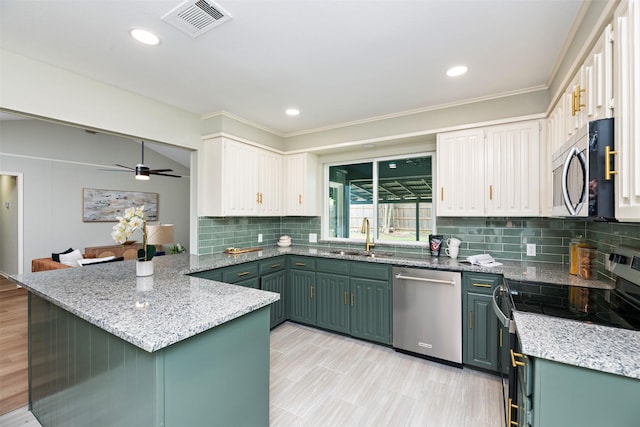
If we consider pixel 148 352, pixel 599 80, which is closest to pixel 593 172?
pixel 599 80

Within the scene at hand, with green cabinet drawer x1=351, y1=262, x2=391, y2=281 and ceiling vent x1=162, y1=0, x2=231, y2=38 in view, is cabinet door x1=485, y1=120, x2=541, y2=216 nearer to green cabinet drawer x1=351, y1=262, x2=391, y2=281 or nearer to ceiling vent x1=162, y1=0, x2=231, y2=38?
green cabinet drawer x1=351, y1=262, x2=391, y2=281

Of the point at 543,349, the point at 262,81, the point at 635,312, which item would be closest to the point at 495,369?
the point at 635,312

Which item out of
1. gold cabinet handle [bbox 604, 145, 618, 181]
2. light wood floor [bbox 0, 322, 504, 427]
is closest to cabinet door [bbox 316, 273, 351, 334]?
light wood floor [bbox 0, 322, 504, 427]

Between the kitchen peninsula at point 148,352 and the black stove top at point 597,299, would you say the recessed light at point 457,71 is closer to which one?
the black stove top at point 597,299

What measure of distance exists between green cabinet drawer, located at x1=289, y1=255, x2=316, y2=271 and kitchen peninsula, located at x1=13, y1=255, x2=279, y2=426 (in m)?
1.62

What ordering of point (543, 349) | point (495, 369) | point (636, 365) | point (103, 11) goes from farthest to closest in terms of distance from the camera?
point (495, 369), point (103, 11), point (543, 349), point (636, 365)

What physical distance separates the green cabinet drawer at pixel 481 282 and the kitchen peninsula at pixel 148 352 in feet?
6.03

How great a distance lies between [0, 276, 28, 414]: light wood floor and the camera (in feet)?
7.16

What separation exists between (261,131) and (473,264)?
291 centimetres

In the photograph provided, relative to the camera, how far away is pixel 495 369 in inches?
94.5

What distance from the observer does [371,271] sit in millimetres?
3010

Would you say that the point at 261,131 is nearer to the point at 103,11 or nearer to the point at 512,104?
the point at 103,11

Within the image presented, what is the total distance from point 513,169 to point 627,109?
162cm

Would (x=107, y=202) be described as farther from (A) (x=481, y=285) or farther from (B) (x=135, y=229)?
(A) (x=481, y=285)
